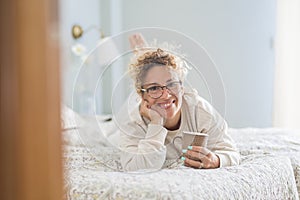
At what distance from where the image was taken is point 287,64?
10.5ft

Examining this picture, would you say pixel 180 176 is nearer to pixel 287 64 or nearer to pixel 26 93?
pixel 26 93

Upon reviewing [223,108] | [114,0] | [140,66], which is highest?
[114,0]

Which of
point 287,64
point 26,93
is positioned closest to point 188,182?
point 26,93

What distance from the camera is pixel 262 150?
1.58 meters

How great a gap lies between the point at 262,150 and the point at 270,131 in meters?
0.61

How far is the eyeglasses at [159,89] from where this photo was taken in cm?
130

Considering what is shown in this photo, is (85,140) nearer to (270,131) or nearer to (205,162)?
(205,162)

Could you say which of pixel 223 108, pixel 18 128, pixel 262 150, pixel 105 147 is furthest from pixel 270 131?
pixel 18 128

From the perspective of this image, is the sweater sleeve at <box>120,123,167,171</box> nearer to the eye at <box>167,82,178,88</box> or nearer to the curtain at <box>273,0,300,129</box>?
the eye at <box>167,82,178,88</box>

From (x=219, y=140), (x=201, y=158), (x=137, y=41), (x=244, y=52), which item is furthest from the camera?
(x=244, y=52)

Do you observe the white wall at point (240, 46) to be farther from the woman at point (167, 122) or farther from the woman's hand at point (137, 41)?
the woman at point (167, 122)

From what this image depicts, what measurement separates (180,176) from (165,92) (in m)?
0.33

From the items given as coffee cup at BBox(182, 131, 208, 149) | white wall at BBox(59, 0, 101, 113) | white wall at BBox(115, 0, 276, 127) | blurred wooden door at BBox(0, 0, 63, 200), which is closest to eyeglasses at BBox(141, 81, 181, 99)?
coffee cup at BBox(182, 131, 208, 149)

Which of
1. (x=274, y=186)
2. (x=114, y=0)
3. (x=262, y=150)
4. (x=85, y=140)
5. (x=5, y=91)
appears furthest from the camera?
(x=114, y=0)
